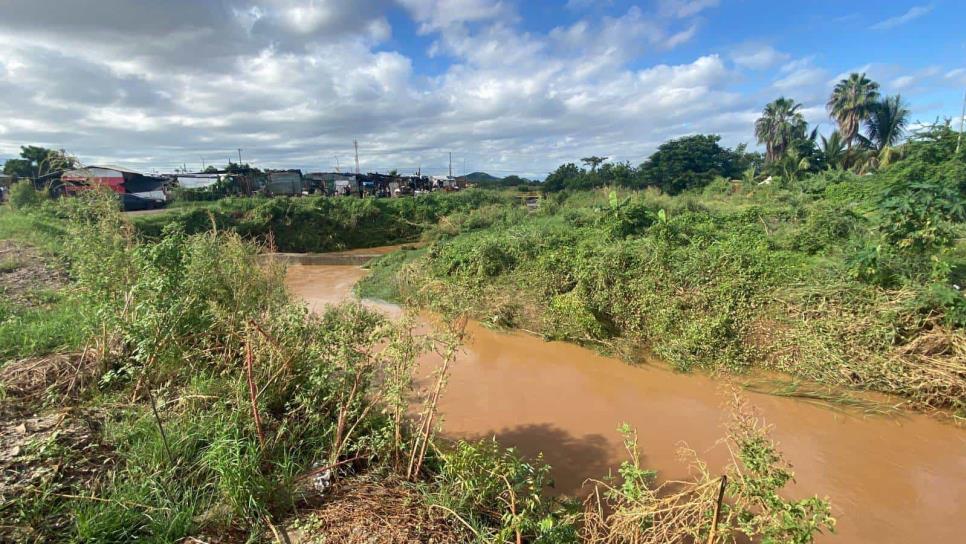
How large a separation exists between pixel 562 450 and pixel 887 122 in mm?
33038

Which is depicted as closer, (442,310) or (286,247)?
(442,310)

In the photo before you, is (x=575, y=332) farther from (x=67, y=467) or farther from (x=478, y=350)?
(x=67, y=467)

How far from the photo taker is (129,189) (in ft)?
77.0

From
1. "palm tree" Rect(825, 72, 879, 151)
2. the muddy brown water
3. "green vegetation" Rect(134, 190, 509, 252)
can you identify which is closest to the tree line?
"palm tree" Rect(825, 72, 879, 151)

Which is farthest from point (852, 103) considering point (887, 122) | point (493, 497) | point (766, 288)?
point (493, 497)

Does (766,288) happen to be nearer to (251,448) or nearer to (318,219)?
(251,448)

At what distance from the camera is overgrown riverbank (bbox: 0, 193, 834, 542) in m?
2.41

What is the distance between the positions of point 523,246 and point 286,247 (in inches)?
537

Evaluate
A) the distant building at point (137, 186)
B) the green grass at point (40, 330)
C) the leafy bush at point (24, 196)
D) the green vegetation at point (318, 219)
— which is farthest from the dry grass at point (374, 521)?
the distant building at point (137, 186)

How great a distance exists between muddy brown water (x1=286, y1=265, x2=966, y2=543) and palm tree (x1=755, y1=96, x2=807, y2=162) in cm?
3340

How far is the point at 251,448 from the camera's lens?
9.48 ft

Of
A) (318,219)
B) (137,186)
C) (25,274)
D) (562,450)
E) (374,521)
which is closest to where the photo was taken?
(374,521)

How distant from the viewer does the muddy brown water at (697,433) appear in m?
4.00

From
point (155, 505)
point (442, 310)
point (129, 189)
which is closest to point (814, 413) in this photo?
point (442, 310)
